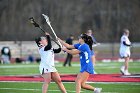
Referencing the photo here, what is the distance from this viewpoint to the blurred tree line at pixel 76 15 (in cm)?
7019

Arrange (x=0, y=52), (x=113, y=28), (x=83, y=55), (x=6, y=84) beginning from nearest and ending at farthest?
(x=83, y=55) < (x=6, y=84) < (x=0, y=52) < (x=113, y=28)

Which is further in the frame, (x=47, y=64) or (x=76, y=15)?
(x=76, y=15)

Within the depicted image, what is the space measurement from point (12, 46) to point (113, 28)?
2202 cm

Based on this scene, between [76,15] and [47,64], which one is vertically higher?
[76,15]

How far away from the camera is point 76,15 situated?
79188 mm

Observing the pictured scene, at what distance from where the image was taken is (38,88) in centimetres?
2259

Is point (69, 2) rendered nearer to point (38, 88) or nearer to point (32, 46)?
point (32, 46)

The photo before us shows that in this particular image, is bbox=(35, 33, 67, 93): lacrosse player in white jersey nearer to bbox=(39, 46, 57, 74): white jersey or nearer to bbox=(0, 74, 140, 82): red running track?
bbox=(39, 46, 57, 74): white jersey

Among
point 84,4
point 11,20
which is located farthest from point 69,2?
point 11,20

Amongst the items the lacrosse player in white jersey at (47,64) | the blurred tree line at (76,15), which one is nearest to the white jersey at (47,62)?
the lacrosse player in white jersey at (47,64)

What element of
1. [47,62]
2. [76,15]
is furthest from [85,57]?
[76,15]

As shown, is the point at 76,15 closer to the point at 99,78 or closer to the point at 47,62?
the point at 99,78

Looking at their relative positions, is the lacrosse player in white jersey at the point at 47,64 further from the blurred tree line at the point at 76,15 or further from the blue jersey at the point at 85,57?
the blurred tree line at the point at 76,15

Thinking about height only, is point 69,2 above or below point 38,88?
above
